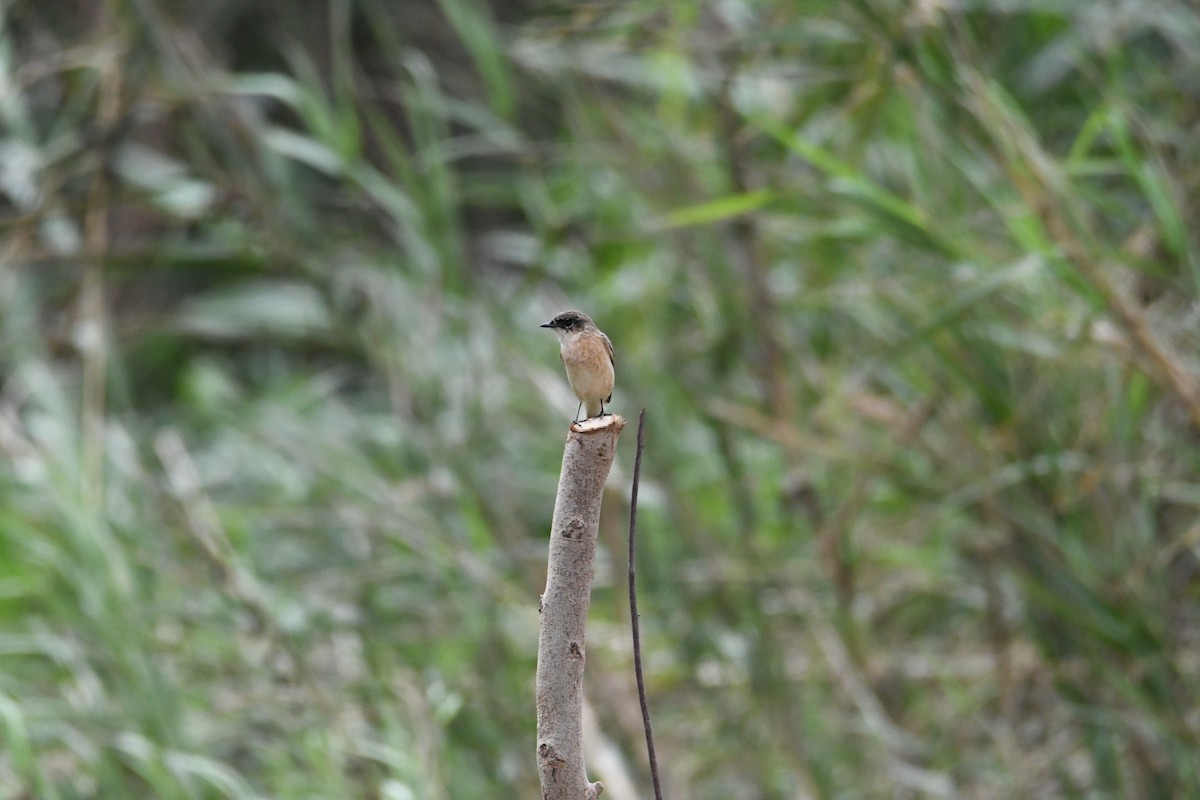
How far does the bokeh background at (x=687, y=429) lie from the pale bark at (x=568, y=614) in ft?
2.94

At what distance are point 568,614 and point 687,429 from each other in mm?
1826

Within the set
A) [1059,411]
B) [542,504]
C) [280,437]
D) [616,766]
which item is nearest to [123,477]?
[280,437]

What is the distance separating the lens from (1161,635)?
69.3 inches

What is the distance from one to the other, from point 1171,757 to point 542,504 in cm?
132

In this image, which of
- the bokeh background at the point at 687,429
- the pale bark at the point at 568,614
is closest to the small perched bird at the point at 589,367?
the pale bark at the point at 568,614

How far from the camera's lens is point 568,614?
67cm

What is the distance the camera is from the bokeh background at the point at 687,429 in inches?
70.1

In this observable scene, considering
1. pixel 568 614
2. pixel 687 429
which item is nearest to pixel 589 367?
pixel 568 614

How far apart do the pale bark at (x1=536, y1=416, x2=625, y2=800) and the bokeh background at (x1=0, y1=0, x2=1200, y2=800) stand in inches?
35.2

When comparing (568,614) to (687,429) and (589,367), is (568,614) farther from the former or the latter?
(687,429)

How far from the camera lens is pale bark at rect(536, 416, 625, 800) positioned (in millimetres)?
672

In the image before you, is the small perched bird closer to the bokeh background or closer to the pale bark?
the pale bark

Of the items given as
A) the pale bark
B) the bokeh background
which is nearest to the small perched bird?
the pale bark

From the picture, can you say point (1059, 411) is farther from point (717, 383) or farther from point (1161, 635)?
point (717, 383)
